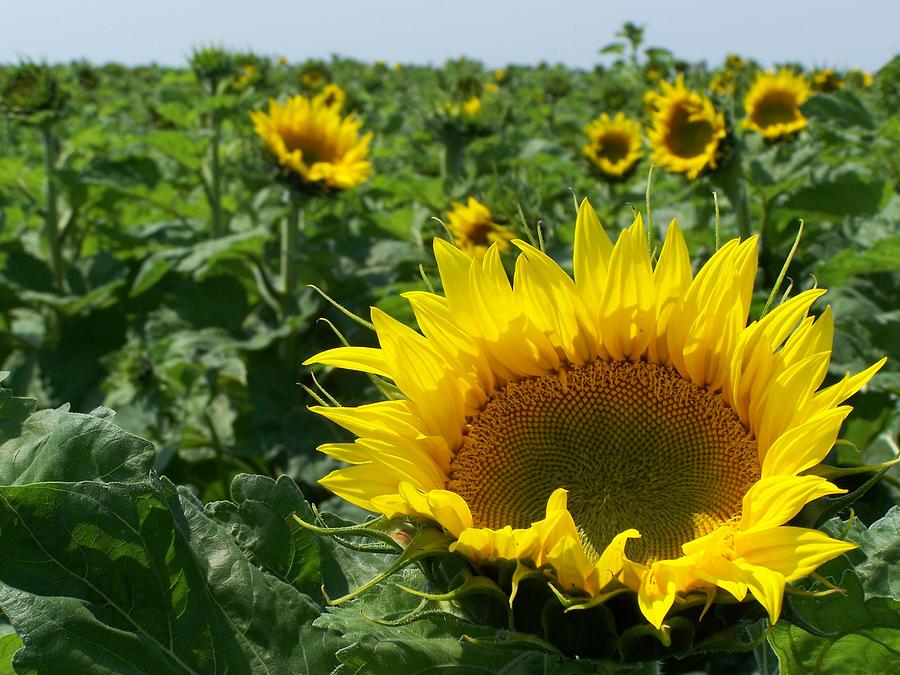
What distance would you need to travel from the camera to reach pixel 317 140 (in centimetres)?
427

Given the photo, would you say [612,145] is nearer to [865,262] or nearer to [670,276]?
[865,262]

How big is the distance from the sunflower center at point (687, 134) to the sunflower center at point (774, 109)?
1.37 meters

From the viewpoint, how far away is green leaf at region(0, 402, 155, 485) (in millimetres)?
1043

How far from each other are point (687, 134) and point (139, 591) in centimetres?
348

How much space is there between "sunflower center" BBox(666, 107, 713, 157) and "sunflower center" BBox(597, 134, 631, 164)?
1.29m

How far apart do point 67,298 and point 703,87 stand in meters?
2.83

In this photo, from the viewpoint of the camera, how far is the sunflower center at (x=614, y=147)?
5.37 meters

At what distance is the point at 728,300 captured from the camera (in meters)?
1.11

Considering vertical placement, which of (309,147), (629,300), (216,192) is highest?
(629,300)

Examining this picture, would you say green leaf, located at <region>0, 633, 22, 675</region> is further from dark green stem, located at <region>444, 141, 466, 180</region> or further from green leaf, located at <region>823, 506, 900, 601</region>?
dark green stem, located at <region>444, 141, 466, 180</region>

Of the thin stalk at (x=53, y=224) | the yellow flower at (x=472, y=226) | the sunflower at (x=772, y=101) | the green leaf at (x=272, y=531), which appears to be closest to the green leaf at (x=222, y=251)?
the thin stalk at (x=53, y=224)

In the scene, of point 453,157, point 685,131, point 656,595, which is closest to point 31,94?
point 453,157

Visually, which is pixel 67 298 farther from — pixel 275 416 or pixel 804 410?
pixel 804 410

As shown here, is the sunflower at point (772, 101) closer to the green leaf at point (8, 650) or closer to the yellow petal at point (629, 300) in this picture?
the yellow petal at point (629, 300)
